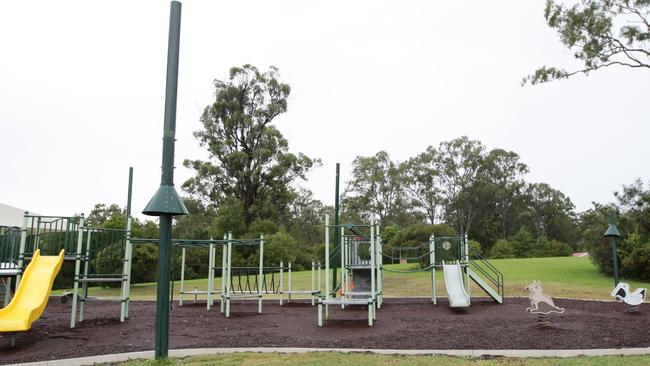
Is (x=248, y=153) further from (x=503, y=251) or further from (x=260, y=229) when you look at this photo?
(x=503, y=251)

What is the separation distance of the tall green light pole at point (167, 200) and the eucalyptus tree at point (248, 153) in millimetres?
27619

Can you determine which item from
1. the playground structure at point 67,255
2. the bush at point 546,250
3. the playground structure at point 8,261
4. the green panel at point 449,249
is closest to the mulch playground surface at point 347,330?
the playground structure at point 67,255

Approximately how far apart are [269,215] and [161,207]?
29.1 meters

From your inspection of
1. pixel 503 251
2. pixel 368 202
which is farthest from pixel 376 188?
pixel 503 251

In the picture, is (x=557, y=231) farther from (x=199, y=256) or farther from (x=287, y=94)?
(x=199, y=256)

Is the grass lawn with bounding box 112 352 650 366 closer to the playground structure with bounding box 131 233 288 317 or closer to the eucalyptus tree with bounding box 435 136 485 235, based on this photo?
the playground structure with bounding box 131 233 288 317

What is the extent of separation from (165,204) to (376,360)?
3.48 meters

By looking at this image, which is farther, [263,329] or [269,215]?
[269,215]

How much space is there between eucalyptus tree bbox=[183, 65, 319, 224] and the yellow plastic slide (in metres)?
24.4

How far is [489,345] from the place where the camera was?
783 cm

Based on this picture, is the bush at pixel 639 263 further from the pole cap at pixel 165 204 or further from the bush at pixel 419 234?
the pole cap at pixel 165 204

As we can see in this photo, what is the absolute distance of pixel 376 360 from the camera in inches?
264

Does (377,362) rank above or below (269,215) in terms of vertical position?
below

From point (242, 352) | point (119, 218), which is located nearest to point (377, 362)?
point (242, 352)
